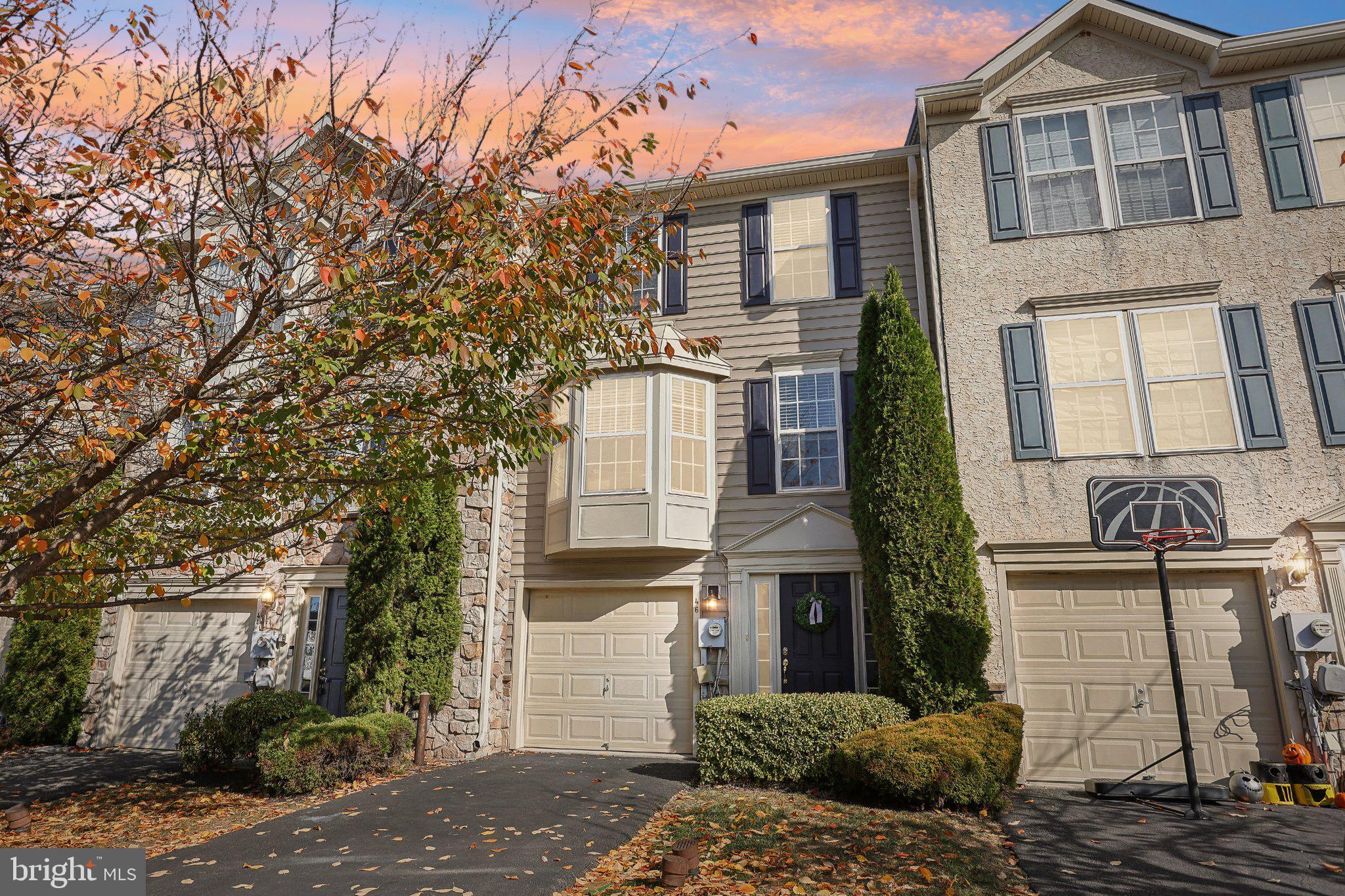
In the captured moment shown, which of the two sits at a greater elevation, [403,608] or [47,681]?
[403,608]

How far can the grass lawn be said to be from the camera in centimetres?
534

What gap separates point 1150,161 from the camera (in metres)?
10.2

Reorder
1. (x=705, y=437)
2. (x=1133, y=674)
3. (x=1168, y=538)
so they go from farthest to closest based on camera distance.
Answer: (x=705, y=437), (x=1133, y=674), (x=1168, y=538)

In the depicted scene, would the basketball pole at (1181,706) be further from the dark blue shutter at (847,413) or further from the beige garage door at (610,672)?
the beige garage door at (610,672)

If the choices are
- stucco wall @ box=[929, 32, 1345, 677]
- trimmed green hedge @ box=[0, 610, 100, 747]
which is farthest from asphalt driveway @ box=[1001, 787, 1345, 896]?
trimmed green hedge @ box=[0, 610, 100, 747]

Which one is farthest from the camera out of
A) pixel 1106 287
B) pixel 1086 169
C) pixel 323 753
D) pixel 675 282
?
pixel 675 282

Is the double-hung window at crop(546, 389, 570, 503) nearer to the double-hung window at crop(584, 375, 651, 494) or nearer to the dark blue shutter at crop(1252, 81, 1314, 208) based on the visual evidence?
the double-hung window at crop(584, 375, 651, 494)

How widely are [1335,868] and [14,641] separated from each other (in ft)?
57.7

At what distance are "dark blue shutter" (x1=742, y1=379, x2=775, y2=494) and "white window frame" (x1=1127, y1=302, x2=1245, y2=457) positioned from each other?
4.67 metres

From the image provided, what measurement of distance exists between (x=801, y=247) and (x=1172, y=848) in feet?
28.5

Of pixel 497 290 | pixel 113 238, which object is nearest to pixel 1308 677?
pixel 497 290

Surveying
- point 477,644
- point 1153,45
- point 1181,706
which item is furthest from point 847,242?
point 477,644

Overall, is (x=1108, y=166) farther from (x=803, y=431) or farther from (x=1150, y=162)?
(x=803, y=431)

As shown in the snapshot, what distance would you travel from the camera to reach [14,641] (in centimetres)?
1317
